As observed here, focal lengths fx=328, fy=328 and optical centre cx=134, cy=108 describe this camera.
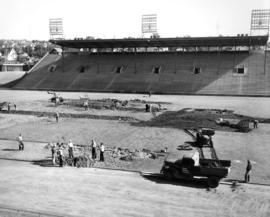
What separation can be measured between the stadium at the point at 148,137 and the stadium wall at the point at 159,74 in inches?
9.4

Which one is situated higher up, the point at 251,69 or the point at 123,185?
the point at 251,69

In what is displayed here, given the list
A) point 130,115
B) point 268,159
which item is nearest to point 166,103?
point 130,115

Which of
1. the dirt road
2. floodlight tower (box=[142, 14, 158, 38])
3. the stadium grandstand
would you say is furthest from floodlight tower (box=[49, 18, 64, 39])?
the dirt road

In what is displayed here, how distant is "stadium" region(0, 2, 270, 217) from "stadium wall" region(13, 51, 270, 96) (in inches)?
9.4

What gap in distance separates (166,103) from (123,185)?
33872mm

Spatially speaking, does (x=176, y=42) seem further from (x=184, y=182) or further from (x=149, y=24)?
(x=184, y=182)

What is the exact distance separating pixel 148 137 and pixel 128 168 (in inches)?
360

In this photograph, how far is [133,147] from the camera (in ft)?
87.2

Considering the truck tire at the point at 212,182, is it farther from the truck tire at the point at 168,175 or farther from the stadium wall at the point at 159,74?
the stadium wall at the point at 159,74

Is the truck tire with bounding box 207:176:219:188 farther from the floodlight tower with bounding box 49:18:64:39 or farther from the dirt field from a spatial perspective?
the floodlight tower with bounding box 49:18:64:39

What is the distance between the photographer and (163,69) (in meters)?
71.4

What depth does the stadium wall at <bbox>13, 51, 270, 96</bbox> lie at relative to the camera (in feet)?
209

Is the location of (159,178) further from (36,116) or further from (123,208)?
(36,116)

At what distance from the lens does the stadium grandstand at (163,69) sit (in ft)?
211
